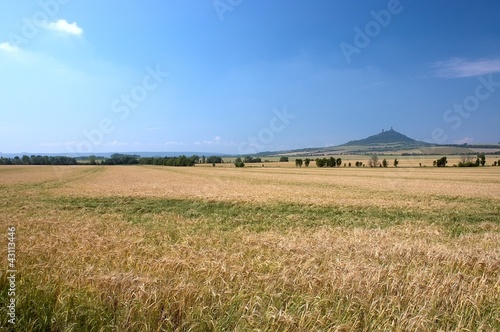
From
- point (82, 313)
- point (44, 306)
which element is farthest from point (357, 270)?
point (44, 306)

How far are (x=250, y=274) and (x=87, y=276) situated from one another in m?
2.73

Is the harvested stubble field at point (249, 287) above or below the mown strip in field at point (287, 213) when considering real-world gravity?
above

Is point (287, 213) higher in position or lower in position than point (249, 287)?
lower

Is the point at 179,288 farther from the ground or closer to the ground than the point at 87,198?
farther from the ground

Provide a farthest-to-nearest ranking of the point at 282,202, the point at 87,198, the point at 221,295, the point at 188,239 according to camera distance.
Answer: the point at 87,198 < the point at 282,202 < the point at 188,239 < the point at 221,295

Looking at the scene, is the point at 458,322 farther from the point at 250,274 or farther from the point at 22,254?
the point at 22,254

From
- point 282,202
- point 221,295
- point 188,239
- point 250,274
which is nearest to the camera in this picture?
point 221,295

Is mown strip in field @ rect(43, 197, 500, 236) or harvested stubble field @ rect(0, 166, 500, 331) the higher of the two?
harvested stubble field @ rect(0, 166, 500, 331)

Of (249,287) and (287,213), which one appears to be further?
(287,213)

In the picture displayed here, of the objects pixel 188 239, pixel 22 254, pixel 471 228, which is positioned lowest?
pixel 471 228

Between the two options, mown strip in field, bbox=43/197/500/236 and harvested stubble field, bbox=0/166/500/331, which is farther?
mown strip in field, bbox=43/197/500/236

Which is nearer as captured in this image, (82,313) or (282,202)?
(82,313)

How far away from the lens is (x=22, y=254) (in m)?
5.70

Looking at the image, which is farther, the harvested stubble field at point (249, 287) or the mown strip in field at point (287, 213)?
the mown strip in field at point (287, 213)
